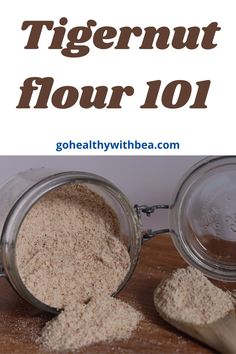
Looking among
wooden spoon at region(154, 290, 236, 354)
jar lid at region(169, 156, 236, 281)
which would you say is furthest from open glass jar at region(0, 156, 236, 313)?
wooden spoon at region(154, 290, 236, 354)

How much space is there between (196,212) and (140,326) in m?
0.23

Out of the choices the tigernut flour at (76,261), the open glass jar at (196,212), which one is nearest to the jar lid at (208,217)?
the open glass jar at (196,212)

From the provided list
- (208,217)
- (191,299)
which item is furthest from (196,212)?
(191,299)

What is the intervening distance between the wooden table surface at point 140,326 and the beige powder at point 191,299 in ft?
0.08

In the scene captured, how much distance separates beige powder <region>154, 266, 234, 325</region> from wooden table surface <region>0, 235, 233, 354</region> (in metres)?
0.02

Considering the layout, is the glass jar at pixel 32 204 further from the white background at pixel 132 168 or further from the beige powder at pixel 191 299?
the white background at pixel 132 168

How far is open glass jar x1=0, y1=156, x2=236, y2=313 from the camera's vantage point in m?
0.76

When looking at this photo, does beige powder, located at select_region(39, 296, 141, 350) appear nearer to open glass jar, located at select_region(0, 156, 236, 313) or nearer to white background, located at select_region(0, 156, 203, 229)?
open glass jar, located at select_region(0, 156, 236, 313)

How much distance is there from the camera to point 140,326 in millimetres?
693

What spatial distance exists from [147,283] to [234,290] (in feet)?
0.42

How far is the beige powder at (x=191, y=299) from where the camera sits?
674 millimetres

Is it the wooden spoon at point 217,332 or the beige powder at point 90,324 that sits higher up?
the wooden spoon at point 217,332

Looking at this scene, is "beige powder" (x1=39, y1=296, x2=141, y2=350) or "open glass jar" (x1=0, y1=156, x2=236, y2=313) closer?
"beige powder" (x1=39, y1=296, x2=141, y2=350)

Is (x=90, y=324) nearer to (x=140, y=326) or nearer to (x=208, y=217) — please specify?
(x=140, y=326)
